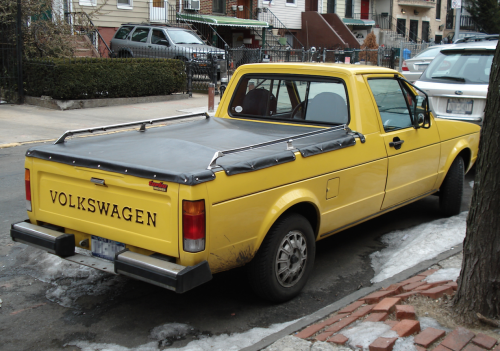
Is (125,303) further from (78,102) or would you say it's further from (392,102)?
(78,102)

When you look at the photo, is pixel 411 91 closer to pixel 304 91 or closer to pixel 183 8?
pixel 304 91

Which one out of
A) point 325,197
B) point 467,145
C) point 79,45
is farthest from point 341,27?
point 325,197

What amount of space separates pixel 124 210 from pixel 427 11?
4580cm

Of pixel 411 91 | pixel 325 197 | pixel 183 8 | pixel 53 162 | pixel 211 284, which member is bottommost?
pixel 211 284

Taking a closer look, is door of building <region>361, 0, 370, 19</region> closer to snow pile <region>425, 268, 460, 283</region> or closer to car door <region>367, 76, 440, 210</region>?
car door <region>367, 76, 440, 210</region>

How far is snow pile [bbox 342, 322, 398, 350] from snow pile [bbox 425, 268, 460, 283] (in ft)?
3.30

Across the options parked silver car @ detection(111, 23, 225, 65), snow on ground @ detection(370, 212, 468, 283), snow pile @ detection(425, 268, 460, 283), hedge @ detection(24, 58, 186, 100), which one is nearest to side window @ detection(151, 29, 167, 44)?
parked silver car @ detection(111, 23, 225, 65)

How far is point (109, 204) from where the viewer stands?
3.79 metres

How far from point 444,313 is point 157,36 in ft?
61.1

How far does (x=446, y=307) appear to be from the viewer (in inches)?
144

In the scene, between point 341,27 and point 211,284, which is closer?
point 211,284

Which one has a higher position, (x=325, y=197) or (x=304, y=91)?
(x=304, y=91)

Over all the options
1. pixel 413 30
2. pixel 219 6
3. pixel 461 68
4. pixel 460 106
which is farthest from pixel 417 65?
pixel 413 30

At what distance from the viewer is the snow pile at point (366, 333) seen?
3275 millimetres
